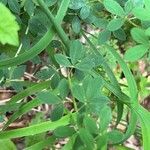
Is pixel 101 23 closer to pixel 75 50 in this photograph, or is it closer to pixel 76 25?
pixel 76 25

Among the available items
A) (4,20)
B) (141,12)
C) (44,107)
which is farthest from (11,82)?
(44,107)

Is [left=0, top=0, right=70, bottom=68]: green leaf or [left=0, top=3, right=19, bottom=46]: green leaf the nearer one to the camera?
[left=0, top=3, right=19, bottom=46]: green leaf

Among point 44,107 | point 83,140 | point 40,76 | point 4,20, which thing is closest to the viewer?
point 4,20

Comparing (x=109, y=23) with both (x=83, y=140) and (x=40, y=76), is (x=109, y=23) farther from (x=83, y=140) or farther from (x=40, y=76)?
A: (x=83, y=140)

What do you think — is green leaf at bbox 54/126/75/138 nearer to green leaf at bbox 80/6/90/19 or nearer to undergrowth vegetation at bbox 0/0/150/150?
undergrowth vegetation at bbox 0/0/150/150

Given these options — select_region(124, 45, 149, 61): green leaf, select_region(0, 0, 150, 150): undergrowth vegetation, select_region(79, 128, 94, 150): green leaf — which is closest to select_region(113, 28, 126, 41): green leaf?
select_region(0, 0, 150, 150): undergrowth vegetation

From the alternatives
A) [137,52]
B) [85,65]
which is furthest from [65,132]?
[137,52]

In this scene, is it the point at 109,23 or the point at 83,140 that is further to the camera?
the point at 109,23
